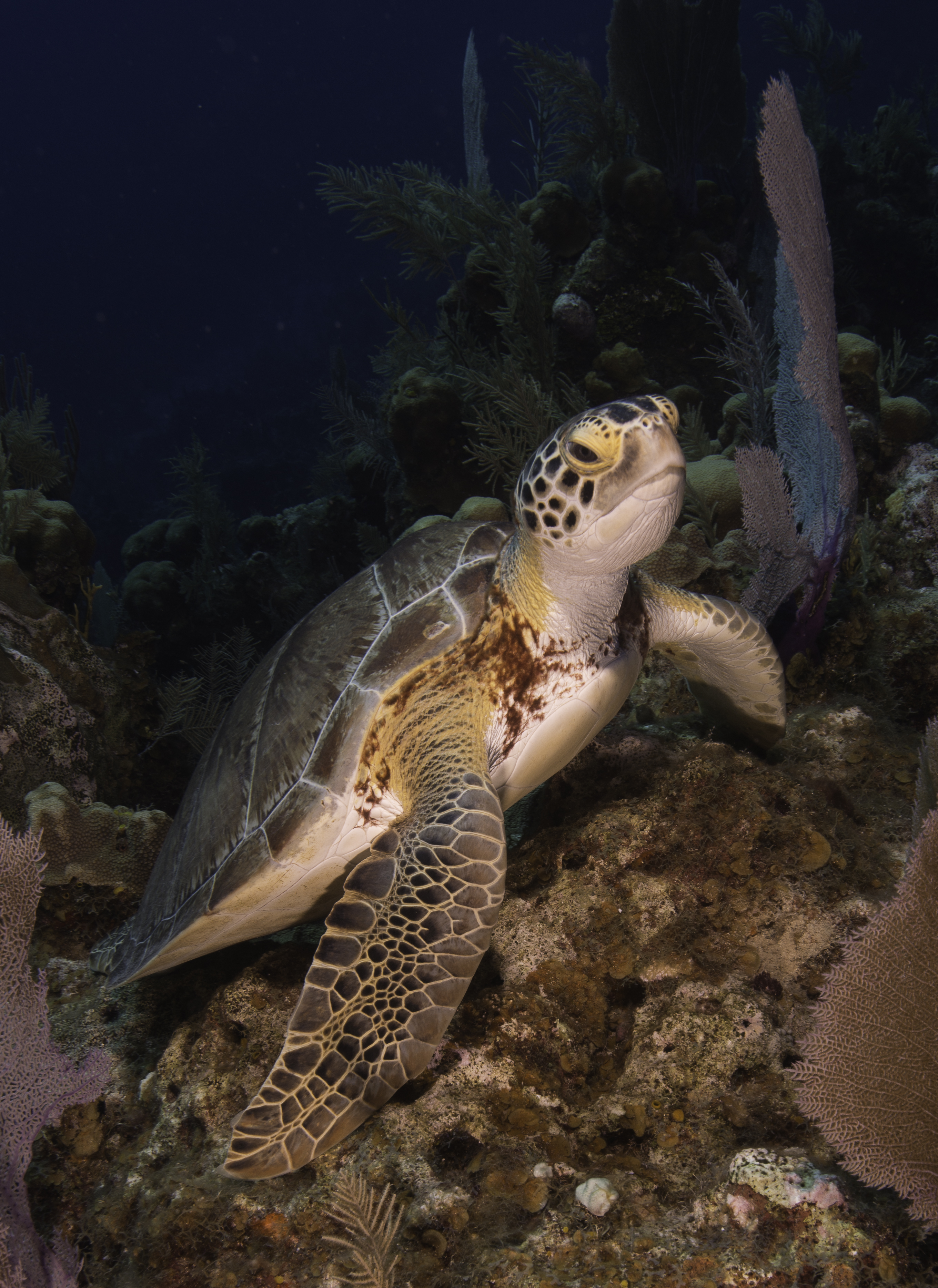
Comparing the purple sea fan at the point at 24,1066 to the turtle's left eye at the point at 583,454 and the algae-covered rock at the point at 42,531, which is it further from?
the algae-covered rock at the point at 42,531

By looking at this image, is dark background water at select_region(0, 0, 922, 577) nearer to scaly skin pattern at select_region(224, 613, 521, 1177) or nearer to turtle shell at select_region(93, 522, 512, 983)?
turtle shell at select_region(93, 522, 512, 983)

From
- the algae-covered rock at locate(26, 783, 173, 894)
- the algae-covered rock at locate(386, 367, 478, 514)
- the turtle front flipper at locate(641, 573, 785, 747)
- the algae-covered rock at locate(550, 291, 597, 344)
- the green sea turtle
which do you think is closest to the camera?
the green sea turtle

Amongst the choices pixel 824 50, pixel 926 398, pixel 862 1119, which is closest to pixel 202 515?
pixel 926 398

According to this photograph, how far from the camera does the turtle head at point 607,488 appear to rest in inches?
61.6

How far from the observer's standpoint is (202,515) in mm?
8750

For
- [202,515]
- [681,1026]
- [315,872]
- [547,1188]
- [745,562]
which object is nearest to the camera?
[547,1188]

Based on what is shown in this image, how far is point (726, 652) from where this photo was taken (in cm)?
201

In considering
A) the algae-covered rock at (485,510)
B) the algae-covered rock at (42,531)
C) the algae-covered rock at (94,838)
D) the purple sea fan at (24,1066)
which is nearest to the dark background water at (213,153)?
the algae-covered rock at (42,531)

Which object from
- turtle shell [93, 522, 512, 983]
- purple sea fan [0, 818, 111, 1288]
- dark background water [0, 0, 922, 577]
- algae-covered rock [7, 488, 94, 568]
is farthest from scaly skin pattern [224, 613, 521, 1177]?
dark background water [0, 0, 922, 577]

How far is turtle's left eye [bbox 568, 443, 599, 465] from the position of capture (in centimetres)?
160

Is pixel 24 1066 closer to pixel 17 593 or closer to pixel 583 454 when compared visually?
pixel 583 454

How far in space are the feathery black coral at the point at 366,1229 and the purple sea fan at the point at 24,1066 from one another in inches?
22.6

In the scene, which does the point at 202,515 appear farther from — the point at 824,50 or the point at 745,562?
the point at 824,50

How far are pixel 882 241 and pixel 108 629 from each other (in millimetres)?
10064
